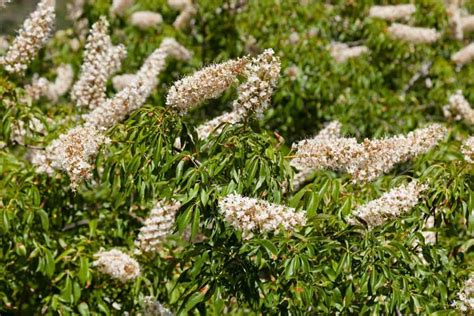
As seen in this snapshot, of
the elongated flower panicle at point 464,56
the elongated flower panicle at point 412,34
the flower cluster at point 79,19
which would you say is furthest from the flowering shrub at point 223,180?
the elongated flower panicle at point 464,56

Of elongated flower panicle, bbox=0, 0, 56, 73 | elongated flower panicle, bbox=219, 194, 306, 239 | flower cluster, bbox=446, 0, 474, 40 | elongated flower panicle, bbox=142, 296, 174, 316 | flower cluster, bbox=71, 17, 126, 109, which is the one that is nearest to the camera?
elongated flower panicle, bbox=219, 194, 306, 239

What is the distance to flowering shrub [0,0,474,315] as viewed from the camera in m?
3.26

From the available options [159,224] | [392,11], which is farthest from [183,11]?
[159,224]

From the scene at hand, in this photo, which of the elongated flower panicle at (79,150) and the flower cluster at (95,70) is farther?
the flower cluster at (95,70)

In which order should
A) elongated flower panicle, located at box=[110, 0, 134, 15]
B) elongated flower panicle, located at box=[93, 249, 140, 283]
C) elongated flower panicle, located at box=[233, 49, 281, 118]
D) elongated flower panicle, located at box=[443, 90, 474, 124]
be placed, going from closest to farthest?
1. elongated flower panicle, located at box=[233, 49, 281, 118]
2. elongated flower panicle, located at box=[93, 249, 140, 283]
3. elongated flower panicle, located at box=[443, 90, 474, 124]
4. elongated flower panicle, located at box=[110, 0, 134, 15]

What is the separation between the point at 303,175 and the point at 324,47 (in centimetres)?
304

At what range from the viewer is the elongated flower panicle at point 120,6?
23.7 ft

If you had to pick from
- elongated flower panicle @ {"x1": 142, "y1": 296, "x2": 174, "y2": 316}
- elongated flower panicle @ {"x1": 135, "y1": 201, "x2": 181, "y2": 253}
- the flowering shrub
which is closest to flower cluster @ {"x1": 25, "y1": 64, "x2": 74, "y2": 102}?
the flowering shrub

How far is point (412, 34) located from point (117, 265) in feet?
14.5

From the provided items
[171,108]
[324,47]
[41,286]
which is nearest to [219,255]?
[171,108]

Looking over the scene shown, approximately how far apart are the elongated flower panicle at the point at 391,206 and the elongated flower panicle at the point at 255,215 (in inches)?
16.9

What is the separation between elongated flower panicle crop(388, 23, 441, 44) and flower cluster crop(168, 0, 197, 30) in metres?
1.86

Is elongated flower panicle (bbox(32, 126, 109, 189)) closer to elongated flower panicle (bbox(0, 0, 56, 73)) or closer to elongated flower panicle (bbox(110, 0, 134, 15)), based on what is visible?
elongated flower panicle (bbox(0, 0, 56, 73))

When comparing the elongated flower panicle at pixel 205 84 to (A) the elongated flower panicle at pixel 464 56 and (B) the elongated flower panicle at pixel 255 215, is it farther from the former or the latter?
(A) the elongated flower panicle at pixel 464 56
